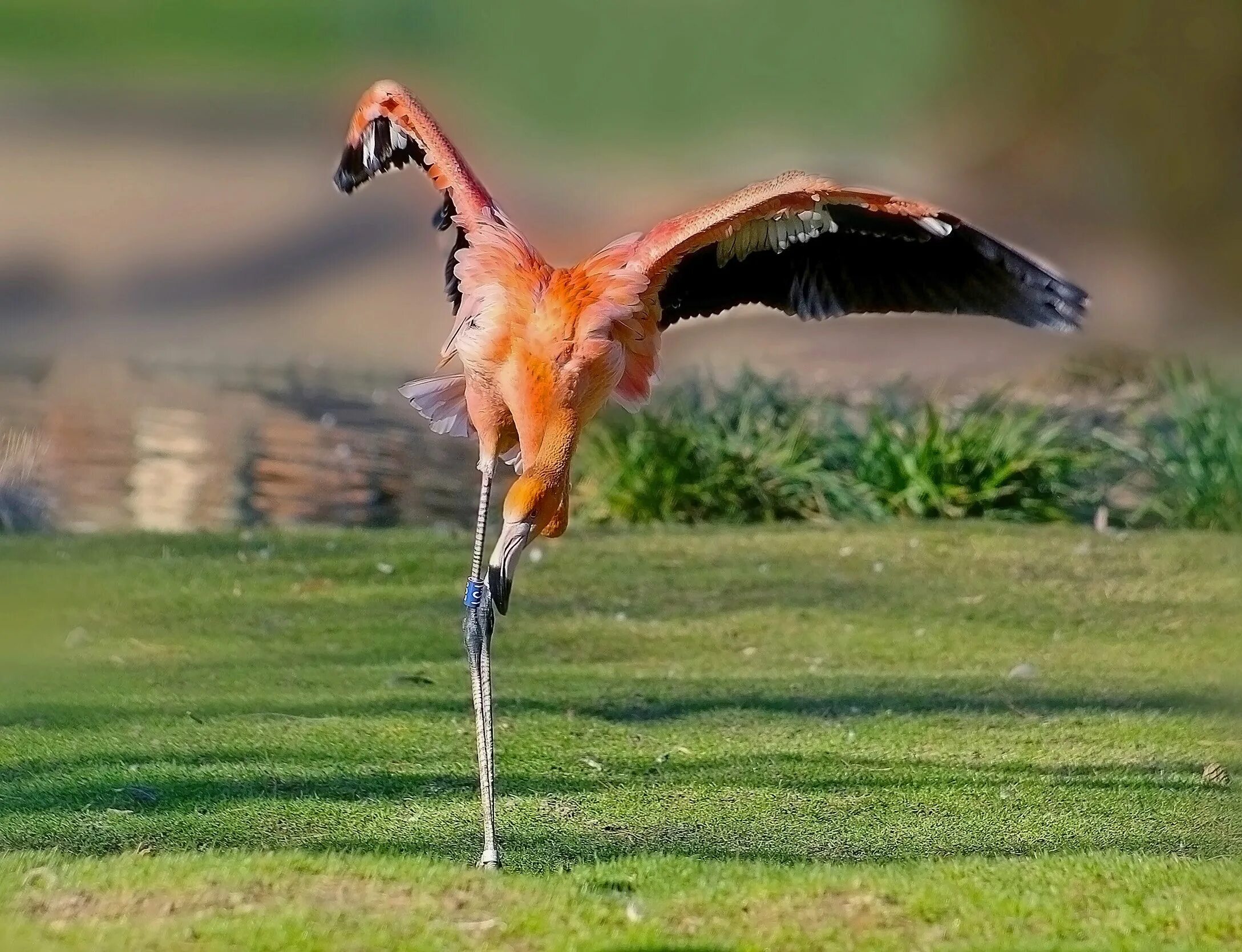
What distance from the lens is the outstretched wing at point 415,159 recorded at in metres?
4.80

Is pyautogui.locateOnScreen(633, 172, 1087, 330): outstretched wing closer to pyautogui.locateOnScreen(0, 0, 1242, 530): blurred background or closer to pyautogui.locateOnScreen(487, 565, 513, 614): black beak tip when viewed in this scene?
pyautogui.locateOnScreen(487, 565, 513, 614): black beak tip

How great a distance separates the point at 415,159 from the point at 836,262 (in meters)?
1.28

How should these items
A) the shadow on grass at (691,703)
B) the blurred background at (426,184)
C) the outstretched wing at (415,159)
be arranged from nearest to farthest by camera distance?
the outstretched wing at (415,159)
the shadow on grass at (691,703)
the blurred background at (426,184)

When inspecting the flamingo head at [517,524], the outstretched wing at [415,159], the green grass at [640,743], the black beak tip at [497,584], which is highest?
the outstretched wing at [415,159]

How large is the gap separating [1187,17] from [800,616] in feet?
33.0

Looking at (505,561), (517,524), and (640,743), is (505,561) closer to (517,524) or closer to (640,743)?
(517,524)

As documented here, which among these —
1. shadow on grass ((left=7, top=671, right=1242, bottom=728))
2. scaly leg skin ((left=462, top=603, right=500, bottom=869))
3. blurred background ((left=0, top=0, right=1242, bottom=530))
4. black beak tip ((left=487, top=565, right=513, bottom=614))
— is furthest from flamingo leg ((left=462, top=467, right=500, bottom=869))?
blurred background ((left=0, top=0, right=1242, bottom=530))

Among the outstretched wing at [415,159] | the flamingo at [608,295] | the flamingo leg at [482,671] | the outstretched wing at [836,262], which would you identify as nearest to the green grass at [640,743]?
the flamingo leg at [482,671]

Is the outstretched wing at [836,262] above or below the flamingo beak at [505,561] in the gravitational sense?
above

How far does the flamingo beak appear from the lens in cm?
403

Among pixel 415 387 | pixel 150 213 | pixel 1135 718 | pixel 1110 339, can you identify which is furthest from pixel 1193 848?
pixel 150 213

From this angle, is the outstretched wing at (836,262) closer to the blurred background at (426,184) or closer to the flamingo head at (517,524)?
the flamingo head at (517,524)

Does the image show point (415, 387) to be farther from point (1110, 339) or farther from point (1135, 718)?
point (1110, 339)

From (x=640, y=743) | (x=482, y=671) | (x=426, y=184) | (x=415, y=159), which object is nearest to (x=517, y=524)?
(x=482, y=671)
